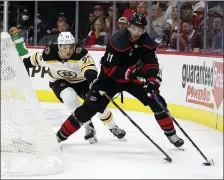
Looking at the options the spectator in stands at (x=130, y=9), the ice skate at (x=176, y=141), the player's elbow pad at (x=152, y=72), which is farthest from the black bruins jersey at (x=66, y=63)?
the spectator in stands at (x=130, y=9)

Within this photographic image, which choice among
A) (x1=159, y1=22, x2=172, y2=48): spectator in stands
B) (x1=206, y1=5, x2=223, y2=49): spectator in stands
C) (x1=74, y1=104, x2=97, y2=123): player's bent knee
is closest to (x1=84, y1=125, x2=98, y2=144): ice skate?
(x1=74, y1=104, x2=97, y2=123): player's bent knee

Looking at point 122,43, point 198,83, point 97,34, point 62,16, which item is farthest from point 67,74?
point 62,16

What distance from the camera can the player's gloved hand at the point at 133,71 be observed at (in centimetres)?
Result: 475

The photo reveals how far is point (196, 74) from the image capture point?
6.92 m

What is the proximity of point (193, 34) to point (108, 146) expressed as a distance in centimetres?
286

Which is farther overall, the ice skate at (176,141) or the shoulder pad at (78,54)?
the shoulder pad at (78,54)

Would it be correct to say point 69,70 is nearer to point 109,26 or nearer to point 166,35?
point 166,35

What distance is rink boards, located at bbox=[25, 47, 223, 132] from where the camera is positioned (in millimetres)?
6254

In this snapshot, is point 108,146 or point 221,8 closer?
point 108,146

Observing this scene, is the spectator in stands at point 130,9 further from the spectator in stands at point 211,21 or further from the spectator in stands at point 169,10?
the spectator in stands at point 211,21

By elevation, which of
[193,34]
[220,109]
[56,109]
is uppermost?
[193,34]

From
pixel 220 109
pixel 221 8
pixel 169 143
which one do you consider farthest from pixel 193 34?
pixel 169 143

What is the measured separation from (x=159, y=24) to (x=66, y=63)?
10.7 feet

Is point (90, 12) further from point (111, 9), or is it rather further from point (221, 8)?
point (221, 8)
